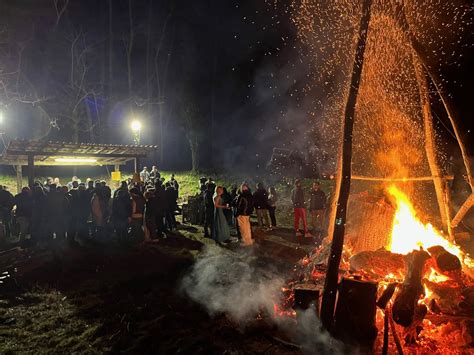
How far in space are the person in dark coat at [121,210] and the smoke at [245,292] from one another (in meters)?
3.17

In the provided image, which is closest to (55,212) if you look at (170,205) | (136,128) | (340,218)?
(170,205)

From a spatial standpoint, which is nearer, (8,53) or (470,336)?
(470,336)

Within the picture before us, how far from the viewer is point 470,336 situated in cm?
543

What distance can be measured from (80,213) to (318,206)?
9.24 m

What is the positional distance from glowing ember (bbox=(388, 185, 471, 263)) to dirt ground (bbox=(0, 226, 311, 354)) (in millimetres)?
3100

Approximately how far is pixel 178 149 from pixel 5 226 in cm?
2378

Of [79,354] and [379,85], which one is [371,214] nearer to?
[379,85]

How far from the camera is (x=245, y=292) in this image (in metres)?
7.83

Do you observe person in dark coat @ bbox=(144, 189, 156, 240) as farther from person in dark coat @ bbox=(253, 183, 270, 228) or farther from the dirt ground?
person in dark coat @ bbox=(253, 183, 270, 228)

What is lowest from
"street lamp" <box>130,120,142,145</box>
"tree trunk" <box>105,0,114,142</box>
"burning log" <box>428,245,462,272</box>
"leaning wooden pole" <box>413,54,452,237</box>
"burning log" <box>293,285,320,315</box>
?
"burning log" <box>293,285,320,315</box>

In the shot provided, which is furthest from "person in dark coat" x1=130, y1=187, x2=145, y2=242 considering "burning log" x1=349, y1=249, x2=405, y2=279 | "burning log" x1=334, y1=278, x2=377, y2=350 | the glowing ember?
"burning log" x1=334, y1=278, x2=377, y2=350

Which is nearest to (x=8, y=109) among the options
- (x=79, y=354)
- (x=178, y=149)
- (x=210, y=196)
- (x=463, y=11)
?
(x=178, y=149)

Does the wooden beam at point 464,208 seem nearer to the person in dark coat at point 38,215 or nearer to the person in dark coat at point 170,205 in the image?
the person in dark coat at point 170,205

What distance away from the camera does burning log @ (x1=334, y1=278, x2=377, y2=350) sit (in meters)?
5.44
